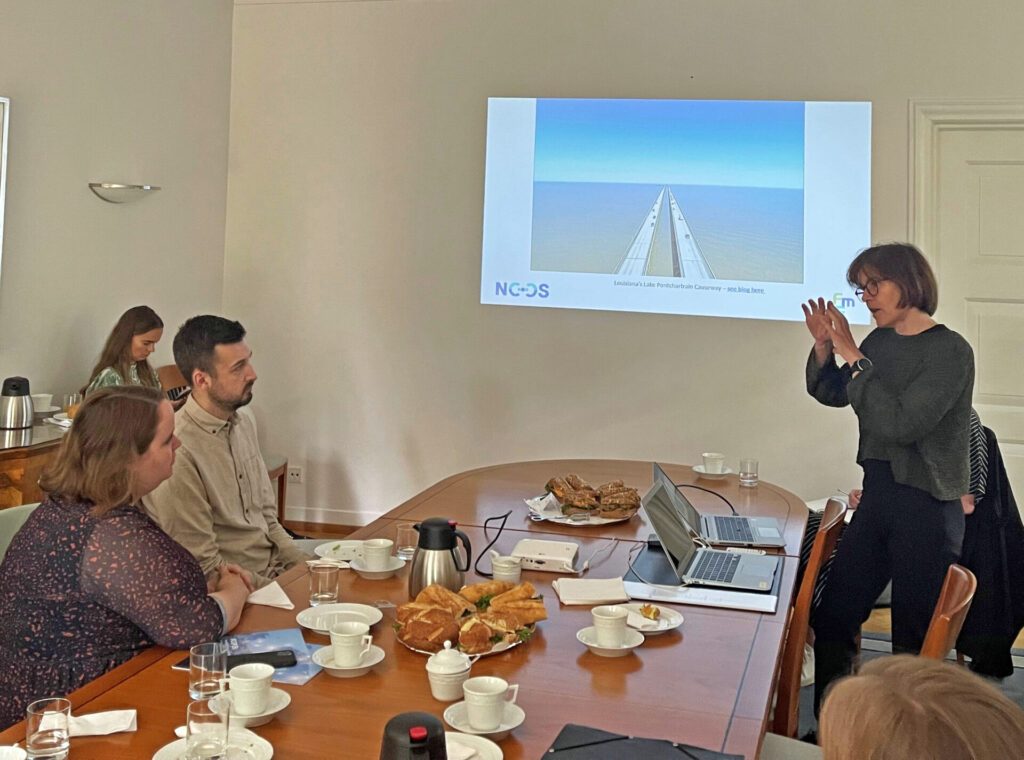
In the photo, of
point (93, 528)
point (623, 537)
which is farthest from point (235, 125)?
point (93, 528)

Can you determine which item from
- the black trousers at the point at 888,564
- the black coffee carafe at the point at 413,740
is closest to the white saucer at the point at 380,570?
the black coffee carafe at the point at 413,740

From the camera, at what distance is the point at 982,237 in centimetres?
465

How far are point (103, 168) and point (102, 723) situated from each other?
3708 millimetres

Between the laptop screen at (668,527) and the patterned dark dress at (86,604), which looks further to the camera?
the laptop screen at (668,527)

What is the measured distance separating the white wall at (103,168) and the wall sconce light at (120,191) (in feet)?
0.14

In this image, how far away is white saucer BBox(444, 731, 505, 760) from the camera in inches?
51.3

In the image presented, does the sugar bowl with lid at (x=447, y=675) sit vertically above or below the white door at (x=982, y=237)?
below

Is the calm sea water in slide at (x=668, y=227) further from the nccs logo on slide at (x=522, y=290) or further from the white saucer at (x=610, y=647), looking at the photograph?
the white saucer at (x=610, y=647)

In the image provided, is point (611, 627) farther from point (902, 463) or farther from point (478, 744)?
point (902, 463)

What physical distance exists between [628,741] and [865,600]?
5.22ft

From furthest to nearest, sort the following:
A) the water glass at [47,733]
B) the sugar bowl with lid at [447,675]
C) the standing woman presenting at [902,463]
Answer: the standing woman presenting at [902,463] < the sugar bowl with lid at [447,675] < the water glass at [47,733]

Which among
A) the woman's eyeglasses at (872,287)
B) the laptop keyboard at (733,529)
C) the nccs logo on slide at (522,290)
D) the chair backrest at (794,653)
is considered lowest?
the chair backrest at (794,653)

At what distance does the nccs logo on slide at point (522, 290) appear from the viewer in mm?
5098

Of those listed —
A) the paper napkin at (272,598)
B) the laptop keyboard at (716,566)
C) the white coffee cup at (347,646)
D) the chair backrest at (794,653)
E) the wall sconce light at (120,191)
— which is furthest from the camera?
the wall sconce light at (120,191)
